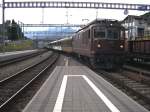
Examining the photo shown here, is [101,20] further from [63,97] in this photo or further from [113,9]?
[113,9]

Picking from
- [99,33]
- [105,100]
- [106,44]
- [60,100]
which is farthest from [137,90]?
[99,33]

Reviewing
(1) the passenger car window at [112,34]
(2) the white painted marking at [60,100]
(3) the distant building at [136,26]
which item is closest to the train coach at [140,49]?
(1) the passenger car window at [112,34]

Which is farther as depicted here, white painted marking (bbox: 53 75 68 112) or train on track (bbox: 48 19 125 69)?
train on track (bbox: 48 19 125 69)

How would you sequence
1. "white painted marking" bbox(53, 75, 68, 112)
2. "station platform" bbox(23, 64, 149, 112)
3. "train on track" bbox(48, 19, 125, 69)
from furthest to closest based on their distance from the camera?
1. "train on track" bbox(48, 19, 125, 69)
2. "white painted marking" bbox(53, 75, 68, 112)
3. "station platform" bbox(23, 64, 149, 112)

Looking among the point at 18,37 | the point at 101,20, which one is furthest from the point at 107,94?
the point at 18,37

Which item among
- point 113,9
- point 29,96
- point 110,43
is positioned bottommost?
point 29,96

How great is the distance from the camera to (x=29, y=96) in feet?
48.8

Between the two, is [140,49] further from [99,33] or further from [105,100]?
[105,100]

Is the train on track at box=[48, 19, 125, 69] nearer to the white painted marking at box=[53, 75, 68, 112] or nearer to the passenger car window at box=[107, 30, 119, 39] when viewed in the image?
the passenger car window at box=[107, 30, 119, 39]

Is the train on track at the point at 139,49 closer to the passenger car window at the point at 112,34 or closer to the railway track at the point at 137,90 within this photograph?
the passenger car window at the point at 112,34

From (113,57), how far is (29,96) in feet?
41.5

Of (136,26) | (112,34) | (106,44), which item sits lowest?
(106,44)

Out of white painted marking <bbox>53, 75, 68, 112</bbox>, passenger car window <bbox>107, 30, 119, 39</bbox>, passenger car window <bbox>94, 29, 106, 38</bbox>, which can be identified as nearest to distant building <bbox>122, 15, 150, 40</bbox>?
passenger car window <bbox>107, 30, 119, 39</bbox>

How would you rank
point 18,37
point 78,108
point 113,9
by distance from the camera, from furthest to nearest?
point 18,37 → point 113,9 → point 78,108
